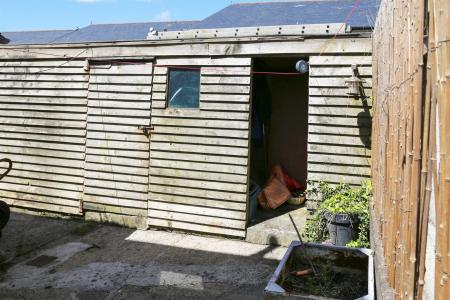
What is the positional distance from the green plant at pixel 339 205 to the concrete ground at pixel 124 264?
33.5 inches

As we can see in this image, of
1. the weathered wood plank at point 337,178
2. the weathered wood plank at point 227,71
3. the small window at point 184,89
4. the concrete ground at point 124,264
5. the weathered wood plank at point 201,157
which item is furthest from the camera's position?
the small window at point 184,89

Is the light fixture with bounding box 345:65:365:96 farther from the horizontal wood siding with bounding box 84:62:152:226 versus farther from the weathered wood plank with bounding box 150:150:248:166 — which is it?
the horizontal wood siding with bounding box 84:62:152:226

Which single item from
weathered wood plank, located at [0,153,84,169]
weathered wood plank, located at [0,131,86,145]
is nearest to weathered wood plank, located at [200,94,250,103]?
weathered wood plank, located at [0,131,86,145]

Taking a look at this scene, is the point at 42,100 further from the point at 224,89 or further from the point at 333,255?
the point at 333,255

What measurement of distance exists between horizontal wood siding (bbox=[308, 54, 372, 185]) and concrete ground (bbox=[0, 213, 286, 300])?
1.77 m

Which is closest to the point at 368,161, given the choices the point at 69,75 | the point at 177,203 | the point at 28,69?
the point at 177,203

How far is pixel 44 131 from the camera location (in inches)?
350

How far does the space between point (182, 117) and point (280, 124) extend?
9.90 feet

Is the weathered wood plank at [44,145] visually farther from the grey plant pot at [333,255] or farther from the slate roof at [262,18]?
the grey plant pot at [333,255]

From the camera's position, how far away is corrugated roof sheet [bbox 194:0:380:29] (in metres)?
8.51

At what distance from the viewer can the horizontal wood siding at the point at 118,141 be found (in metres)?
8.02

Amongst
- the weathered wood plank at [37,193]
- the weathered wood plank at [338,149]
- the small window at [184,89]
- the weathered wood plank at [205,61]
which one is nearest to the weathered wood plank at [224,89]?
the small window at [184,89]

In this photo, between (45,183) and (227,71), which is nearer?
(227,71)

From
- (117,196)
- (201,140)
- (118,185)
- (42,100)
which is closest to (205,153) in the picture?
(201,140)
